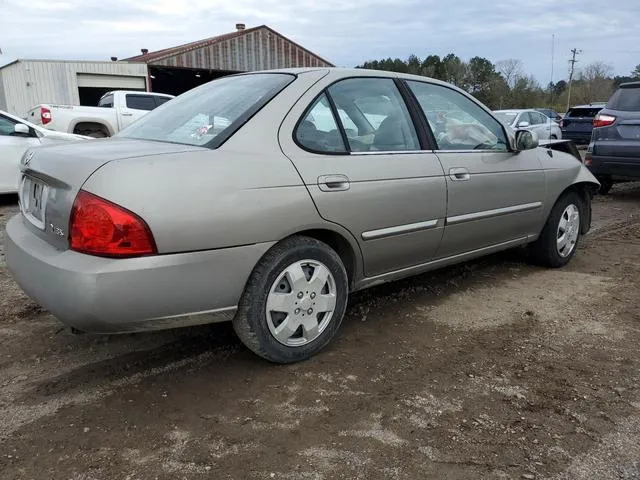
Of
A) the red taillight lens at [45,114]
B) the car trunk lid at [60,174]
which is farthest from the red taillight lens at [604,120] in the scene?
the red taillight lens at [45,114]

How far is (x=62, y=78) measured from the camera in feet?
76.3

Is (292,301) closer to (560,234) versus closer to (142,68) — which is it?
(560,234)

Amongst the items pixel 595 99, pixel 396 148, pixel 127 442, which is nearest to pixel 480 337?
pixel 396 148

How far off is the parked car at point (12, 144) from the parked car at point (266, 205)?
5146 millimetres

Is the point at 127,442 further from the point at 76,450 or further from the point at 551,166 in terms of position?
the point at 551,166

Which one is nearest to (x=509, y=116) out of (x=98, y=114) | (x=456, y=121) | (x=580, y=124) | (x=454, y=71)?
(x=580, y=124)

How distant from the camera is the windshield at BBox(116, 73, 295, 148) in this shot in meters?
2.95

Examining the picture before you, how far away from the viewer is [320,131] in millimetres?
3148

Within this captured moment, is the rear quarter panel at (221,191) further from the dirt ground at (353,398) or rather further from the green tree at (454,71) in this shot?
the green tree at (454,71)

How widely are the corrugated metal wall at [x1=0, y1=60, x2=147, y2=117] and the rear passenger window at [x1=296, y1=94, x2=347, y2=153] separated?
23.0m

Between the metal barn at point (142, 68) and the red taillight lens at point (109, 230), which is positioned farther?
the metal barn at point (142, 68)

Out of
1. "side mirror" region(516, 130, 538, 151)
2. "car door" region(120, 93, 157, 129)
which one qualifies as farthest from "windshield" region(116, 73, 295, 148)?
"car door" region(120, 93, 157, 129)

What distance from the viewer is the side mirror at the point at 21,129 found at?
7703 millimetres

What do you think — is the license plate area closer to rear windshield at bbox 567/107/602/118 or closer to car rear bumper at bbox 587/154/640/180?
car rear bumper at bbox 587/154/640/180
